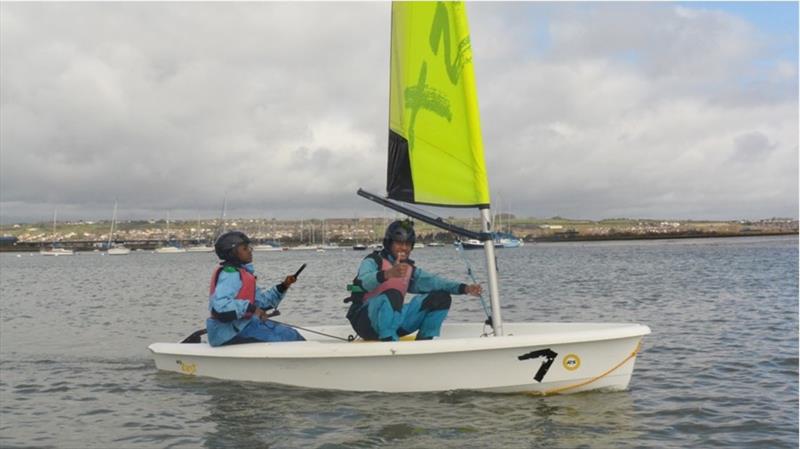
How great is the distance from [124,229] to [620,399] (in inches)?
7948

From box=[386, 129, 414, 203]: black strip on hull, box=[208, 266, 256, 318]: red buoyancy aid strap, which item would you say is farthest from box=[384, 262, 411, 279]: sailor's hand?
box=[208, 266, 256, 318]: red buoyancy aid strap

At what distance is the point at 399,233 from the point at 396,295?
73cm

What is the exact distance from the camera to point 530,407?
748 centimetres

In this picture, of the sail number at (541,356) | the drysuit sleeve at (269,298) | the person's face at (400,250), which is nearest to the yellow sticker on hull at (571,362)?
the sail number at (541,356)

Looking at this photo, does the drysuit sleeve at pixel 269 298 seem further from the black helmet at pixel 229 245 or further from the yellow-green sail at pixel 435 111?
the yellow-green sail at pixel 435 111

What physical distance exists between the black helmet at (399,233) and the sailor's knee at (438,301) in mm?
704

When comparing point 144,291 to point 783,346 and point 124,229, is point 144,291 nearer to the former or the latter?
point 783,346

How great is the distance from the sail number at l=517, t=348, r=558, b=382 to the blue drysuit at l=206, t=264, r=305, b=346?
3.12m

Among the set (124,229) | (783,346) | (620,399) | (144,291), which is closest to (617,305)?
(783,346)

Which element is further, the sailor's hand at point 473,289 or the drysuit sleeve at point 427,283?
the drysuit sleeve at point 427,283

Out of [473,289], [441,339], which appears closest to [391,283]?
[441,339]

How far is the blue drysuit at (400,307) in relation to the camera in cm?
815

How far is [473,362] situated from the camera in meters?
7.67

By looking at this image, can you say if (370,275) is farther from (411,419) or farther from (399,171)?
(411,419)
